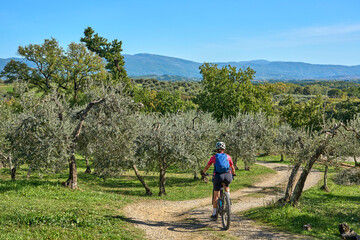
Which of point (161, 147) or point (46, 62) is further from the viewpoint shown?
point (46, 62)

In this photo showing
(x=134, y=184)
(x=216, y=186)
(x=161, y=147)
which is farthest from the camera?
(x=134, y=184)

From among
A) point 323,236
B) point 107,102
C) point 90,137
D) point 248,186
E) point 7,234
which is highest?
point 107,102

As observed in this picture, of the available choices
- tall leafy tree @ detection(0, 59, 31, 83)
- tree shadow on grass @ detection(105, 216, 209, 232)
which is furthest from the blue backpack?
tall leafy tree @ detection(0, 59, 31, 83)

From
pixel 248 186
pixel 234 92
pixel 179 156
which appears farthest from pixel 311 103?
pixel 179 156

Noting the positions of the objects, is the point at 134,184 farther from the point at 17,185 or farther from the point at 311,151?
the point at 311,151

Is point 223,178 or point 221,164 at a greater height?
point 221,164

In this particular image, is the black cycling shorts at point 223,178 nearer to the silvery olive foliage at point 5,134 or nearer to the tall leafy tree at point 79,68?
the silvery olive foliage at point 5,134

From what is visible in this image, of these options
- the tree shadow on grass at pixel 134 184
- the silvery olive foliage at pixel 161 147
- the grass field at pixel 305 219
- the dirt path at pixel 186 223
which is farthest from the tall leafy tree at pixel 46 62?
the grass field at pixel 305 219

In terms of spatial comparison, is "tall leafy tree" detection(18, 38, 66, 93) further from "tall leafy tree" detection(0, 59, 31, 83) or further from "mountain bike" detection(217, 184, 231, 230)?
"mountain bike" detection(217, 184, 231, 230)

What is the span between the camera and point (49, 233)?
34.3 ft

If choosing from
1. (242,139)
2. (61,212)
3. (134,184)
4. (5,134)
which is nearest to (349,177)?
(242,139)

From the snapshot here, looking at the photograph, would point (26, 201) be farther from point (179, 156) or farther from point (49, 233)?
point (179, 156)

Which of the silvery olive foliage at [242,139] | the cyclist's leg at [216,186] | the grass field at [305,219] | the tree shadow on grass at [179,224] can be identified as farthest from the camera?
the silvery olive foliage at [242,139]

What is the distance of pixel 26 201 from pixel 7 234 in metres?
5.35
